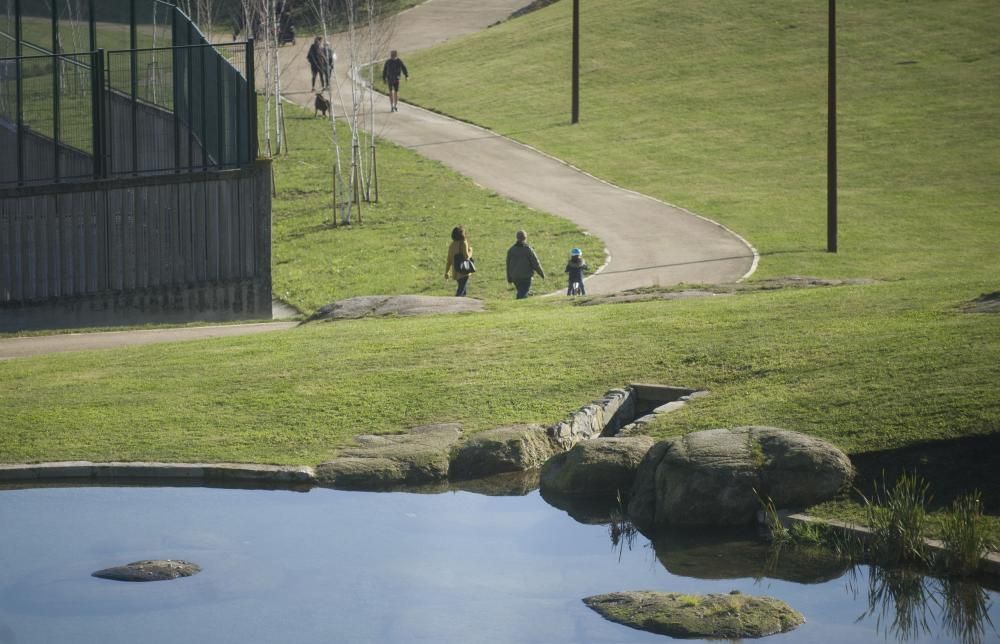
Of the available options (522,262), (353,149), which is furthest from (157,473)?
(353,149)

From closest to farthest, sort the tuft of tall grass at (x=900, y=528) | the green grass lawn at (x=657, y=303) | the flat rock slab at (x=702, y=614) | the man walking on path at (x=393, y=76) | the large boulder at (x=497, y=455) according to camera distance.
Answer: the flat rock slab at (x=702, y=614) < the tuft of tall grass at (x=900, y=528) < the large boulder at (x=497, y=455) < the green grass lawn at (x=657, y=303) < the man walking on path at (x=393, y=76)

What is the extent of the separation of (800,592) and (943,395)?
147 inches

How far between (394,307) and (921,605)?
13.6m

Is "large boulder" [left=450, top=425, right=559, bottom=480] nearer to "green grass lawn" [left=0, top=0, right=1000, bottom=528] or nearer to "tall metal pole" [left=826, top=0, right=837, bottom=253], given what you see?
"green grass lawn" [left=0, top=0, right=1000, bottom=528]

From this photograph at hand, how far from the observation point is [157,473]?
44.5ft

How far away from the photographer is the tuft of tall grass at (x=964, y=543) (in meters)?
10.4

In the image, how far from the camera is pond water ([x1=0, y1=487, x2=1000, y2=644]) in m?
9.89

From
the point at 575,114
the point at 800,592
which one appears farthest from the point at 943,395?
the point at 575,114

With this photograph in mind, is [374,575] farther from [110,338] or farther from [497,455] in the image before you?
[110,338]

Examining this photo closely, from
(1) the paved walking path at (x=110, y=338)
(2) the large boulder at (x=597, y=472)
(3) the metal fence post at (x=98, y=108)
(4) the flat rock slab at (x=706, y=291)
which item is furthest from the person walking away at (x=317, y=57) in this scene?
(2) the large boulder at (x=597, y=472)

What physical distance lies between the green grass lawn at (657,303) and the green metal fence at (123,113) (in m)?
5.04

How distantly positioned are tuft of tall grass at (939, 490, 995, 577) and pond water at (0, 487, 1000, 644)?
0.27m

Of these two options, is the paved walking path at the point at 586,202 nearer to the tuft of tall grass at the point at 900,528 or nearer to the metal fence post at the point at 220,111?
the metal fence post at the point at 220,111

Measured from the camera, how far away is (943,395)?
43.6 feet
